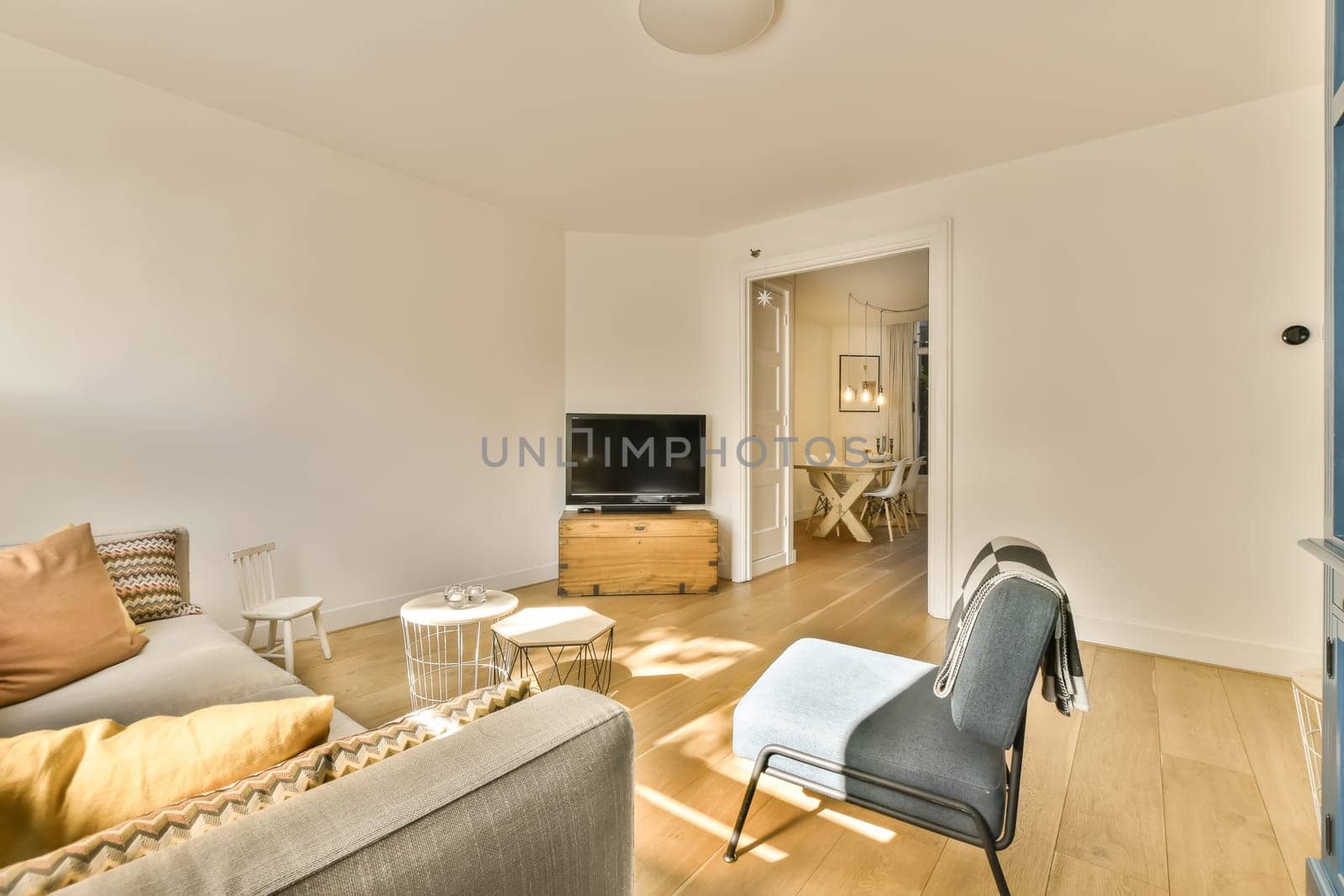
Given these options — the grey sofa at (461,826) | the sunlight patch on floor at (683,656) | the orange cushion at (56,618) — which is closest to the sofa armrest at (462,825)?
the grey sofa at (461,826)

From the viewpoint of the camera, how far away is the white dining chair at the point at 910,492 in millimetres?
6828

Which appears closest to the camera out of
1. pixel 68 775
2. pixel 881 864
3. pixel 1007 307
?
pixel 68 775

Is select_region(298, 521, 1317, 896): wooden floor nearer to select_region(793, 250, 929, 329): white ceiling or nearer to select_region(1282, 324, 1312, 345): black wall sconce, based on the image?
select_region(1282, 324, 1312, 345): black wall sconce

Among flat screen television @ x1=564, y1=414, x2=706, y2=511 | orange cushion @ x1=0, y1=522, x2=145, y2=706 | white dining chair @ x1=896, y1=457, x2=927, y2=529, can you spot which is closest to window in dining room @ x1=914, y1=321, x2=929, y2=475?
white dining chair @ x1=896, y1=457, x2=927, y2=529

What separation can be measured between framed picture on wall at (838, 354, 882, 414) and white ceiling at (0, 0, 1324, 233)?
4.76 metres

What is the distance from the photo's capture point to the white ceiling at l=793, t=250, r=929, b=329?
18.5ft

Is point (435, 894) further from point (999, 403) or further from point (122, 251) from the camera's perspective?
point (999, 403)

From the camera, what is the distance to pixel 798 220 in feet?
14.2

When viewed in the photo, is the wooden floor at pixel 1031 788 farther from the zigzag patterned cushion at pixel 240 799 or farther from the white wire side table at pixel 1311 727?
the zigzag patterned cushion at pixel 240 799

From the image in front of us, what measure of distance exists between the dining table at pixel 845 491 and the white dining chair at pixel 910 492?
0.22 m

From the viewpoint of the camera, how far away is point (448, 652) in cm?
315

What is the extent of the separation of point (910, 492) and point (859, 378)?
1.72m

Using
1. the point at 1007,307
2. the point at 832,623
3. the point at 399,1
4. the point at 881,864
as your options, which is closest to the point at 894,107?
the point at 1007,307

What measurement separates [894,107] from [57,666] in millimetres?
3689
